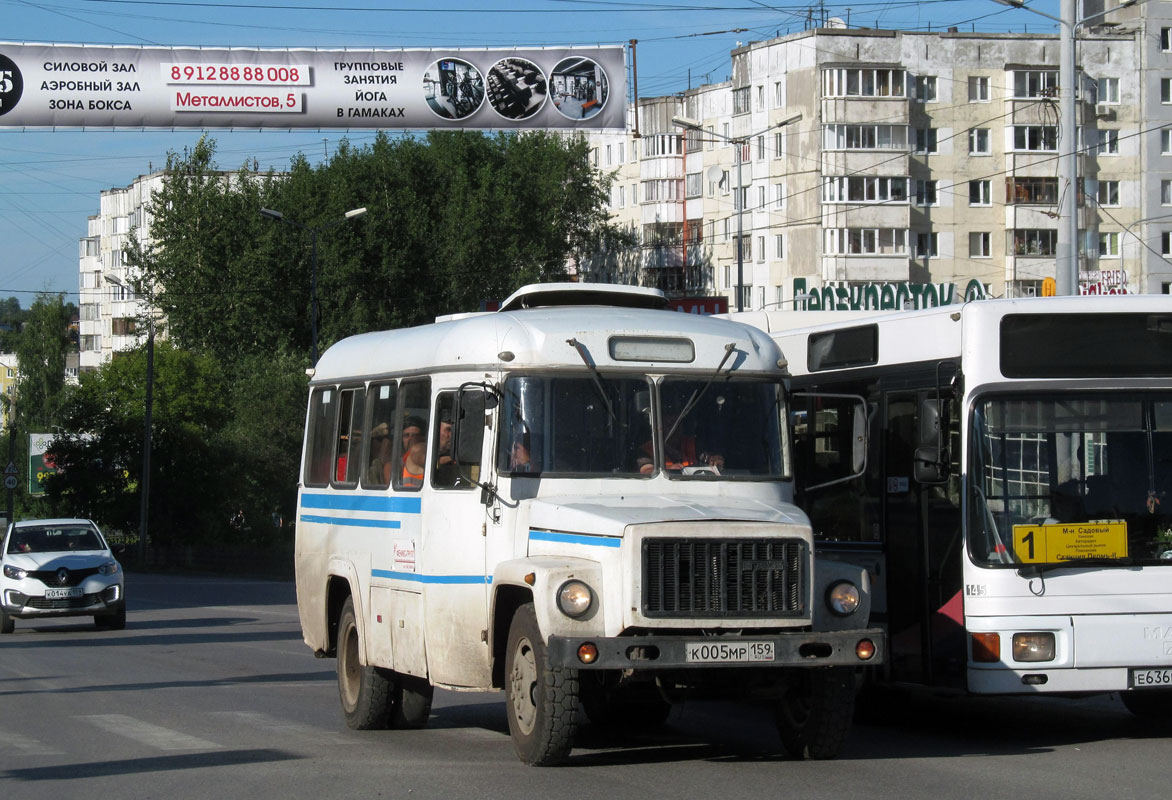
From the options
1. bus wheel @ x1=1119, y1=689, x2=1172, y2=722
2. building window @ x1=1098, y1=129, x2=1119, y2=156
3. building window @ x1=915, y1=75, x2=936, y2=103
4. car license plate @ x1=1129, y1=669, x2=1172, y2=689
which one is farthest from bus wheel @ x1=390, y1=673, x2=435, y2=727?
building window @ x1=1098, y1=129, x2=1119, y2=156

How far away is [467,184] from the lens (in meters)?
79.6

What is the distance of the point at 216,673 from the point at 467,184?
63057mm

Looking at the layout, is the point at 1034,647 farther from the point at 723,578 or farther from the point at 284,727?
the point at 284,727

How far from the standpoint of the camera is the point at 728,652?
9.08 meters

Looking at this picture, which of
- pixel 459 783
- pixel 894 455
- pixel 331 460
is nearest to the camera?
pixel 459 783

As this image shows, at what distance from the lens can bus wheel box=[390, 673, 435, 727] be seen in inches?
476

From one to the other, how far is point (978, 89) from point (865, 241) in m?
9.98

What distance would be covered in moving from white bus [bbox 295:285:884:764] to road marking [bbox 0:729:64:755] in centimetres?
210

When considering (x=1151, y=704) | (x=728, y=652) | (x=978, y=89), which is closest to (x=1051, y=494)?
(x=1151, y=704)

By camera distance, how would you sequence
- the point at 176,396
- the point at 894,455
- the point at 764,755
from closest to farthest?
1. the point at 764,755
2. the point at 894,455
3. the point at 176,396

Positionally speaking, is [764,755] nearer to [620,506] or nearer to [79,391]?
[620,506]

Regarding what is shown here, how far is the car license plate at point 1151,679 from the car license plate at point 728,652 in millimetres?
2871

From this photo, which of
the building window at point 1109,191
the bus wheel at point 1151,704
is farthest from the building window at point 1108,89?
the bus wheel at point 1151,704

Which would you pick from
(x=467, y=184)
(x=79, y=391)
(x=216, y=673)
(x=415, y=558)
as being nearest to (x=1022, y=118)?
(x=467, y=184)
